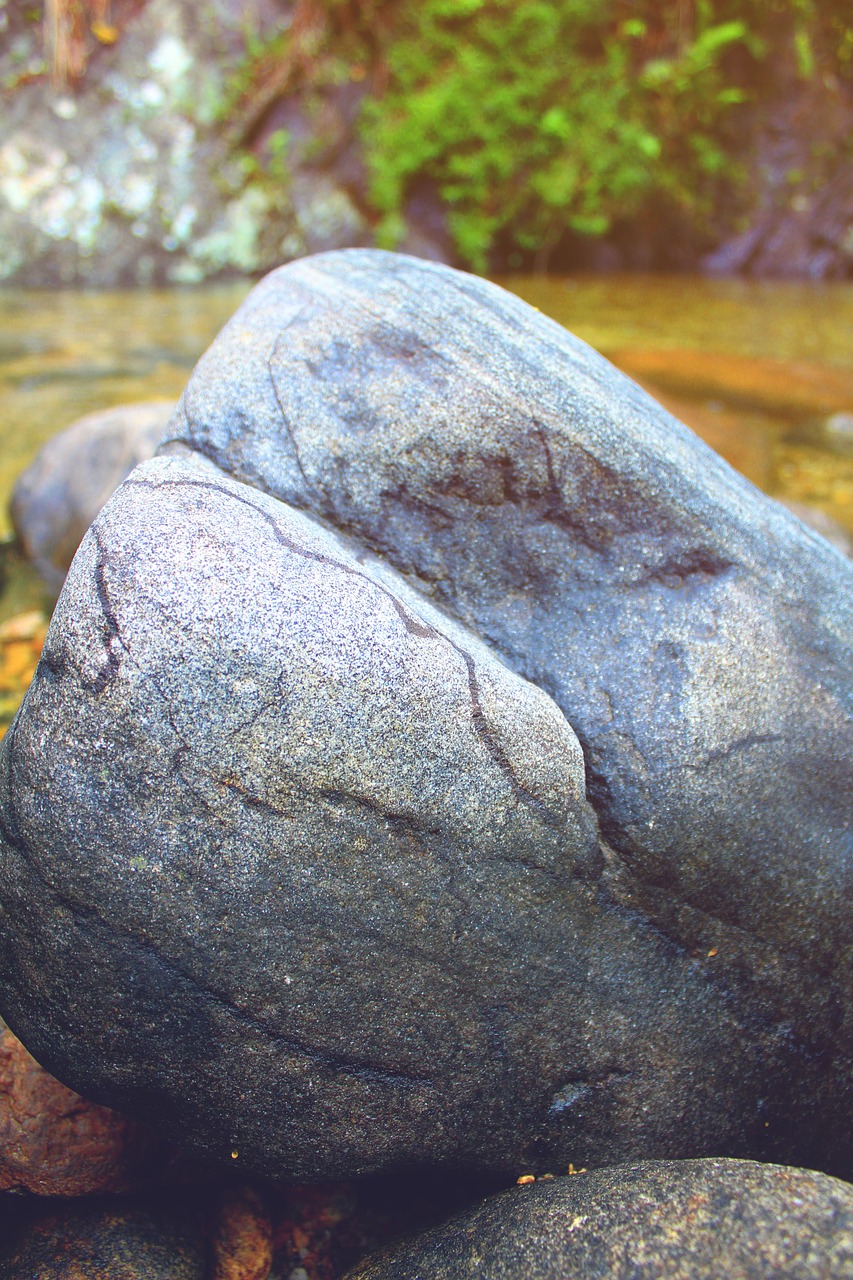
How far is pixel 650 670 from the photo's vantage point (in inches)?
70.1

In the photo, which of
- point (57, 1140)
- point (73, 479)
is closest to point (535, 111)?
point (73, 479)

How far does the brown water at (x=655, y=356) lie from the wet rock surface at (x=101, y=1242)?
3352 millimetres

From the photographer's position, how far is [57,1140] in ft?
5.02

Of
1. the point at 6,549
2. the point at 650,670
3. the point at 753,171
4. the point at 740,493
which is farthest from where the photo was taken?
the point at 753,171

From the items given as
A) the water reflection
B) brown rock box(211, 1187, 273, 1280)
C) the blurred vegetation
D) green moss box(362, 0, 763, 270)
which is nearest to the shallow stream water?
the water reflection

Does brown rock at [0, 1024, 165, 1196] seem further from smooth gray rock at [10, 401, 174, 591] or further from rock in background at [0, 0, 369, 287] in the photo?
rock in background at [0, 0, 369, 287]

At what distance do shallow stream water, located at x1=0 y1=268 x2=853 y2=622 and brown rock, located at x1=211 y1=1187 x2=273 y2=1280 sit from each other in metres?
2.71

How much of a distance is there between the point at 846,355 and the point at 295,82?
611 centimetres

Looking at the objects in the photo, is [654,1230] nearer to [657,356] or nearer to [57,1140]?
[57,1140]

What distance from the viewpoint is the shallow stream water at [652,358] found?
5.16m

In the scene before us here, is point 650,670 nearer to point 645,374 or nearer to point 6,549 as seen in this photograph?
point 6,549

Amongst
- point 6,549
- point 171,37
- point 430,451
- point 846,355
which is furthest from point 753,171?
point 430,451

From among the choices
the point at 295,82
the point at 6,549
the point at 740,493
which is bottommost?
the point at 6,549

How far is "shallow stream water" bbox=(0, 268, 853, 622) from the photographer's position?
5156 mm
